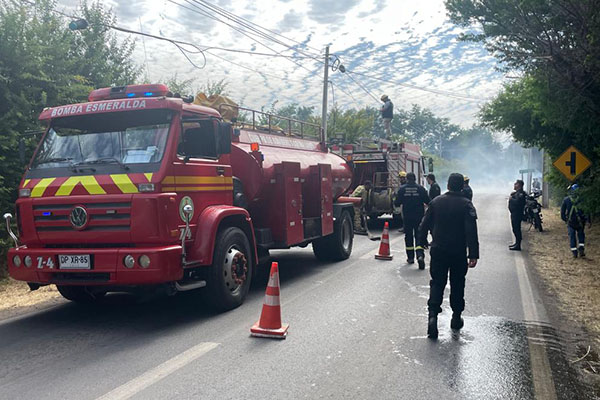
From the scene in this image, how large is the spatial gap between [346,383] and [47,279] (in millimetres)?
3766

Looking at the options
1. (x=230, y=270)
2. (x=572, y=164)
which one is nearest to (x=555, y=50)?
(x=572, y=164)

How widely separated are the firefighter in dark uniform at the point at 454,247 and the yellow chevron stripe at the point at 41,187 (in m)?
4.66

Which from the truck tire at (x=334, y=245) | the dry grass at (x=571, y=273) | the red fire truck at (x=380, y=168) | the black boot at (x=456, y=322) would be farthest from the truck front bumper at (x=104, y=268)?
the red fire truck at (x=380, y=168)

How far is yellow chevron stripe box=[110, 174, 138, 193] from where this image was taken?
5.77m

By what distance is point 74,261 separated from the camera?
5.82 metres

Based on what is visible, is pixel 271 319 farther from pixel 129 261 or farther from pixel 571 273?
pixel 571 273

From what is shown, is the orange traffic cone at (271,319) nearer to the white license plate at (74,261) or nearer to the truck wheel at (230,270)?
the truck wheel at (230,270)

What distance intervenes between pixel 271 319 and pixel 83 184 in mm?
2673

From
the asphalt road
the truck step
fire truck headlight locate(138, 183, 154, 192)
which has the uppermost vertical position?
Answer: fire truck headlight locate(138, 183, 154, 192)

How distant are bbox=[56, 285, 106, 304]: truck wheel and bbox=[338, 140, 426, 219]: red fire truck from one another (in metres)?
11.6

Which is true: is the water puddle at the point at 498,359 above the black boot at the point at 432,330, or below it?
below

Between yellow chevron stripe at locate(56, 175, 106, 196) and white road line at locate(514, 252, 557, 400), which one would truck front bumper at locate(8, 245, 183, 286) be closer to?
yellow chevron stripe at locate(56, 175, 106, 196)

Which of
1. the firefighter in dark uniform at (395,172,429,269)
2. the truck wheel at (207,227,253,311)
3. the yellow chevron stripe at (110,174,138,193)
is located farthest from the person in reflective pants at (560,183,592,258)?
the yellow chevron stripe at (110,174,138,193)

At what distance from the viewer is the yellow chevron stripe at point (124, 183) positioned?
227 inches
